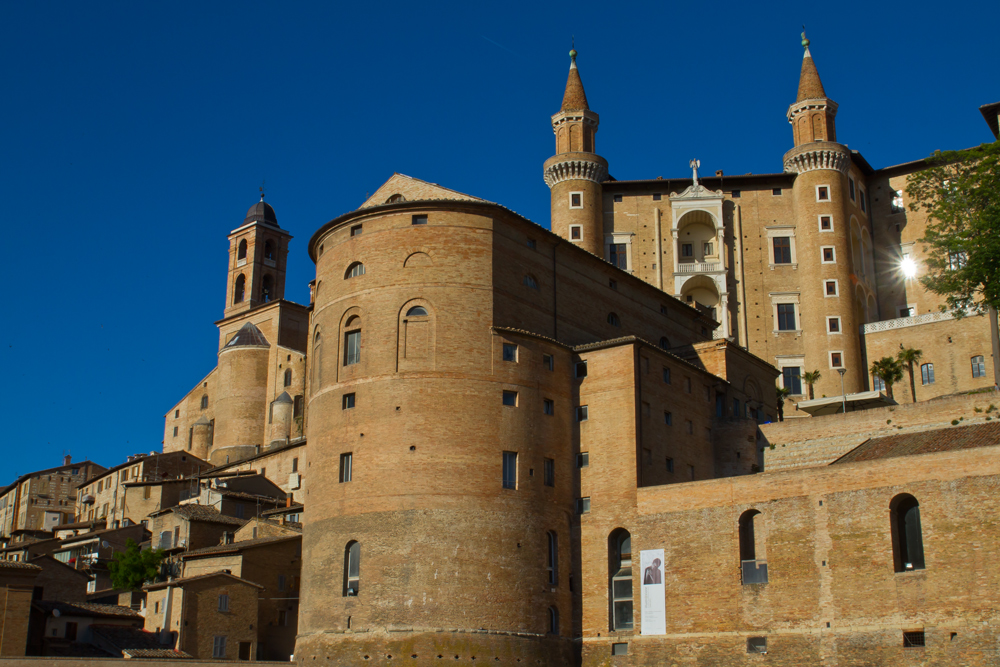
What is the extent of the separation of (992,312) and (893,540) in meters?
27.1

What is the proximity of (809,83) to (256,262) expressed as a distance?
41.8 metres

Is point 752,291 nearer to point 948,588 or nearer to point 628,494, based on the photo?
point 628,494

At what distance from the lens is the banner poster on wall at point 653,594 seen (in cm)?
3659

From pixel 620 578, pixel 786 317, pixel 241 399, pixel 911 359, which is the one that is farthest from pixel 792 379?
pixel 241 399

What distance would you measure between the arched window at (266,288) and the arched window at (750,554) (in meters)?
55.8

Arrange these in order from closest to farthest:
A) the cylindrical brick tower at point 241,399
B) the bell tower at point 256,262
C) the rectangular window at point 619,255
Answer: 1. the rectangular window at point 619,255
2. the cylindrical brick tower at point 241,399
3. the bell tower at point 256,262

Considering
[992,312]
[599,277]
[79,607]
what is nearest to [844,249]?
[992,312]

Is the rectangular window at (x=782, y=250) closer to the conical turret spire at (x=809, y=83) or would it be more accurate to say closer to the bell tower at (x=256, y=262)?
the conical turret spire at (x=809, y=83)

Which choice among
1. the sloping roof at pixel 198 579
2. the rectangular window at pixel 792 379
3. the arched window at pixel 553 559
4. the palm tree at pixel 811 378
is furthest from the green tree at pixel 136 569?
the rectangular window at pixel 792 379

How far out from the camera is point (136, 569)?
48.8m

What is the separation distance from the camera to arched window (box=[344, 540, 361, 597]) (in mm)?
37781

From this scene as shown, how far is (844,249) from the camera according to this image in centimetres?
6856

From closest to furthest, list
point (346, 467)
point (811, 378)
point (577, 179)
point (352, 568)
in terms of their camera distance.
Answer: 1. point (352, 568)
2. point (346, 467)
3. point (811, 378)
4. point (577, 179)

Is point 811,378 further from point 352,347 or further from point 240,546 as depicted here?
point 240,546
